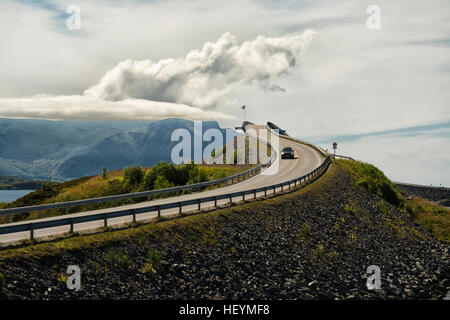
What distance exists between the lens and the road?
20263mm

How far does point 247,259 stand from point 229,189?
1707 centimetres

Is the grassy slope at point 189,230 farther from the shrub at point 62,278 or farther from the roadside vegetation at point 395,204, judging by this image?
the shrub at point 62,278

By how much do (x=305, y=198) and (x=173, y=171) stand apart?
1924cm

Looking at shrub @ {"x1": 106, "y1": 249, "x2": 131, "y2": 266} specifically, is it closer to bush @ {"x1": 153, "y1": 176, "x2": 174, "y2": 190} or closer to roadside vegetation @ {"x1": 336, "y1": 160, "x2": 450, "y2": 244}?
bush @ {"x1": 153, "y1": 176, "x2": 174, "y2": 190}

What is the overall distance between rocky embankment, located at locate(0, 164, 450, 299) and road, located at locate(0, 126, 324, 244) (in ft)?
5.44

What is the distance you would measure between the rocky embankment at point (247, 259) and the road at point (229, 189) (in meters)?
1.66

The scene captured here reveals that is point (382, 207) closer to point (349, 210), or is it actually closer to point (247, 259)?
point (349, 210)

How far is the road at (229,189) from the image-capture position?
2026cm

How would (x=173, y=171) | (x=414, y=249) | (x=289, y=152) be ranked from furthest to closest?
(x=289, y=152) < (x=173, y=171) < (x=414, y=249)

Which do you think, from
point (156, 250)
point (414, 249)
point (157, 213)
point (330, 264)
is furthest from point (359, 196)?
point (156, 250)

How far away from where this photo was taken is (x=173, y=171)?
52.1m

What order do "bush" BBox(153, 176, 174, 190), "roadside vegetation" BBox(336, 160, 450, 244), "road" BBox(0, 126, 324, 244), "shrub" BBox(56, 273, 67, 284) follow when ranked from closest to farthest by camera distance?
1. "shrub" BBox(56, 273, 67, 284)
2. "road" BBox(0, 126, 324, 244)
3. "roadside vegetation" BBox(336, 160, 450, 244)
4. "bush" BBox(153, 176, 174, 190)

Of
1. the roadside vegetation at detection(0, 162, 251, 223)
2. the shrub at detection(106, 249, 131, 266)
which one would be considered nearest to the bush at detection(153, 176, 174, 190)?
the roadside vegetation at detection(0, 162, 251, 223)
